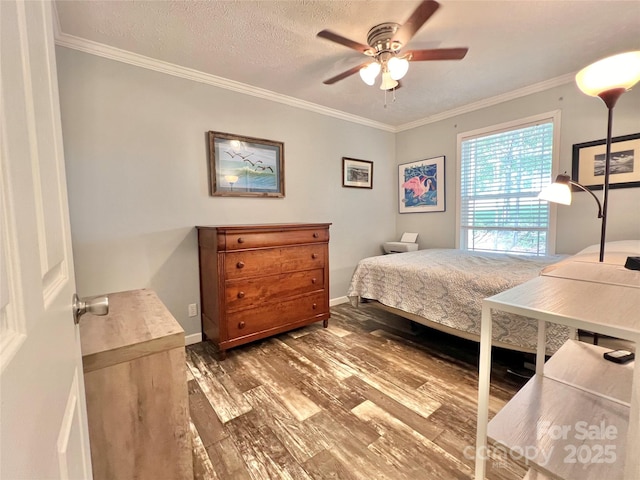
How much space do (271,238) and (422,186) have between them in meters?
2.55

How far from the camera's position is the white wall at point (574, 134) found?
101 inches

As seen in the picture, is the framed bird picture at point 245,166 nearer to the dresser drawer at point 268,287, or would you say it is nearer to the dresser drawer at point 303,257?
the dresser drawer at point 303,257

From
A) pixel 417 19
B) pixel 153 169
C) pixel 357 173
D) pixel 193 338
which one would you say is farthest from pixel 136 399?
pixel 357 173

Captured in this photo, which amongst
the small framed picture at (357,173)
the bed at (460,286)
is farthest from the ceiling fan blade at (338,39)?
the small framed picture at (357,173)

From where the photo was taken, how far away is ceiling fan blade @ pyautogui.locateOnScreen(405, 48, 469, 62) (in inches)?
75.2

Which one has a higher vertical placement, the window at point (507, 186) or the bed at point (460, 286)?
the window at point (507, 186)

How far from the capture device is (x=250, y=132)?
295 centimetres

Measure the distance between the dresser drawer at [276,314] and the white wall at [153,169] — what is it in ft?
1.89

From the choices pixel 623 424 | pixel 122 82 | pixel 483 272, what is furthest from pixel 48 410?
pixel 122 82

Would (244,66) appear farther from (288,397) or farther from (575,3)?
(288,397)

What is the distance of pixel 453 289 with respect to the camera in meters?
2.19

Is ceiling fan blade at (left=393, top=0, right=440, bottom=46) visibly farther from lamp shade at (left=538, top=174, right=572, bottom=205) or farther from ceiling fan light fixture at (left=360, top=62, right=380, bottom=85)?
lamp shade at (left=538, top=174, right=572, bottom=205)

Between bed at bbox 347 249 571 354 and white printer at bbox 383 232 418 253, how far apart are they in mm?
966

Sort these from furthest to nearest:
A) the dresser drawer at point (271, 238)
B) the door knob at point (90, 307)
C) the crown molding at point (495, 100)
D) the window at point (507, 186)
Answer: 1. the window at point (507, 186)
2. the crown molding at point (495, 100)
3. the dresser drawer at point (271, 238)
4. the door knob at point (90, 307)
